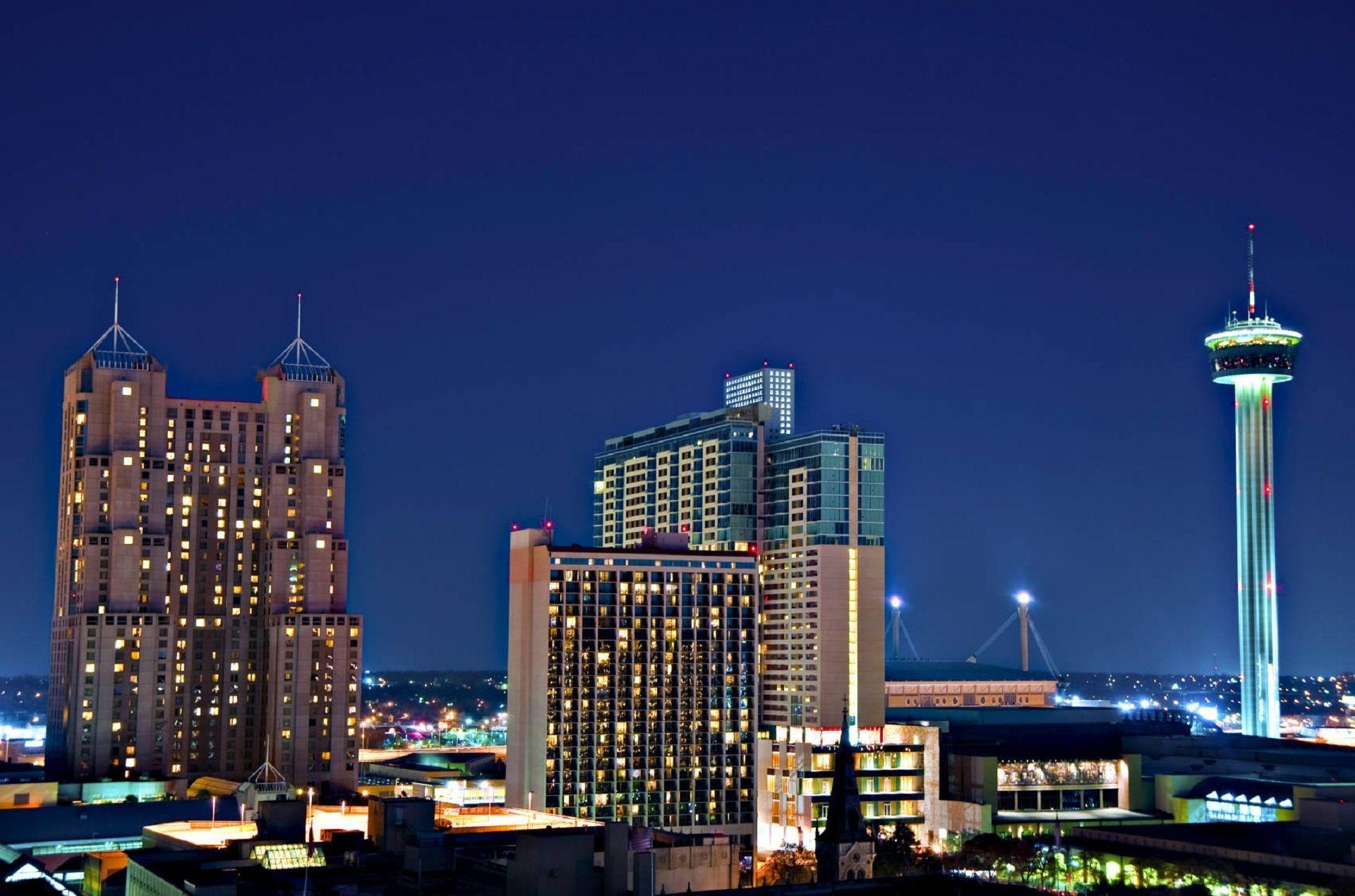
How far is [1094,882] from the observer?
197500 mm

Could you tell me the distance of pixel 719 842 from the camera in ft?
534

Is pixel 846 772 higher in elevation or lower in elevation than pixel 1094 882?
higher

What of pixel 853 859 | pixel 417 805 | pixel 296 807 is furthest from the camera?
pixel 296 807

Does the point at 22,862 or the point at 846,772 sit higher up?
the point at 846,772

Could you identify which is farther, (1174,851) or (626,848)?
(1174,851)

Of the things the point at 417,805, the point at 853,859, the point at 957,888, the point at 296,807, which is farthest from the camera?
the point at 296,807

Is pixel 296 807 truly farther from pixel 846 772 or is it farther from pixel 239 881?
pixel 846 772

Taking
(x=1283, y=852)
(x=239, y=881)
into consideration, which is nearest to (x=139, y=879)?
(x=239, y=881)

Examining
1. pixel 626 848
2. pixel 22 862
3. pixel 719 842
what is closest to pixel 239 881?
pixel 626 848

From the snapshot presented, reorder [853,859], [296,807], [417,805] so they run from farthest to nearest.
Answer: [296,807] < [417,805] < [853,859]

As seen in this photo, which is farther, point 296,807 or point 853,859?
point 296,807

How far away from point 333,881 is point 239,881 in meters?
7.18

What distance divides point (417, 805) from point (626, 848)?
89.1 ft

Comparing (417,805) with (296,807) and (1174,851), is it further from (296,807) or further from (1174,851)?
(1174,851)
